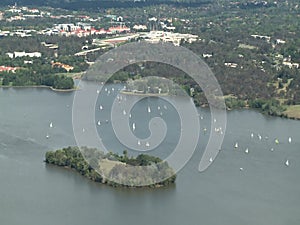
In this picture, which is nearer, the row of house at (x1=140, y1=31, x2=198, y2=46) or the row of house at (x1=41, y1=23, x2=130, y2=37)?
the row of house at (x1=140, y1=31, x2=198, y2=46)

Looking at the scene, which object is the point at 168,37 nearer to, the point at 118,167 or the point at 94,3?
the point at 94,3

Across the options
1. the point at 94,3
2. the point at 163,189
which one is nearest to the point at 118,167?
the point at 163,189

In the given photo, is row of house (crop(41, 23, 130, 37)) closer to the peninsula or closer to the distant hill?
the distant hill

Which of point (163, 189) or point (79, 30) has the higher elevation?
point (163, 189)

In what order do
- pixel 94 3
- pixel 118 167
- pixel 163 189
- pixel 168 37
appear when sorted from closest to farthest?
pixel 163 189
pixel 118 167
pixel 168 37
pixel 94 3

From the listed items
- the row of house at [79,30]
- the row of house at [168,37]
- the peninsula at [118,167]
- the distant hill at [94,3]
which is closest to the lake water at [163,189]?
the peninsula at [118,167]

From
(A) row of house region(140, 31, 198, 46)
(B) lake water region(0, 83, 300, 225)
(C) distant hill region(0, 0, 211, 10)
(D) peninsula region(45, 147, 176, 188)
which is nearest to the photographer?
(B) lake water region(0, 83, 300, 225)

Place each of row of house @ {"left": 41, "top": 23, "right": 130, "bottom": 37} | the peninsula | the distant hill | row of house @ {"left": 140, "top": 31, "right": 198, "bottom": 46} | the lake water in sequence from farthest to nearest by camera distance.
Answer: the distant hill → row of house @ {"left": 41, "top": 23, "right": 130, "bottom": 37} → row of house @ {"left": 140, "top": 31, "right": 198, "bottom": 46} → the peninsula → the lake water

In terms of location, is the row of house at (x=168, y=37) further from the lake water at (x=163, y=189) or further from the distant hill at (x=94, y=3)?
the distant hill at (x=94, y=3)

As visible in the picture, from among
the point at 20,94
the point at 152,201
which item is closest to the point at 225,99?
the point at 20,94

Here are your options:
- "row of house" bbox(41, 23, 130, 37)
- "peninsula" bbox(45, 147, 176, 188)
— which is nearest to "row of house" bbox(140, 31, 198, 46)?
"row of house" bbox(41, 23, 130, 37)
